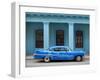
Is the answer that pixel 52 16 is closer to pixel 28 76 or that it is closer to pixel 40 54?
pixel 40 54

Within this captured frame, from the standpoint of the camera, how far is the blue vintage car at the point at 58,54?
9.43 feet

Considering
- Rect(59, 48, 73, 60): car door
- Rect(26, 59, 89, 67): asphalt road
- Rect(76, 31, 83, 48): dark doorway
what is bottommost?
Rect(26, 59, 89, 67): asphalt road

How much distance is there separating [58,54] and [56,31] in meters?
0.26

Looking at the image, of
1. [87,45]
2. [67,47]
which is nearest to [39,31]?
[67,47]

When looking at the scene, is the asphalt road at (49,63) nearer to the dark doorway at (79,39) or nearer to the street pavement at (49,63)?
the street pavement at (49,63)

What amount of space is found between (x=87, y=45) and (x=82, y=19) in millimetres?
308

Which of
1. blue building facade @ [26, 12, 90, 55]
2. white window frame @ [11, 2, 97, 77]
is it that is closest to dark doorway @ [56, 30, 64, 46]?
blue building facade @ [26, 12, 90, 55]

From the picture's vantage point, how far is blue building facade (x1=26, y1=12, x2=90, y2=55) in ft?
9.25

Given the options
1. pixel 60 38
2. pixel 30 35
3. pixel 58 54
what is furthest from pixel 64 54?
pixel 30 35

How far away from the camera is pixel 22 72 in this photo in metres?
2.75

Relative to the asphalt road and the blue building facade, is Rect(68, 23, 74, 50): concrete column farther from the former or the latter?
the asphalt road

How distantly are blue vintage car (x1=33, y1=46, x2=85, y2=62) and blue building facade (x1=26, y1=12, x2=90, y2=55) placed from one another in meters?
0.05

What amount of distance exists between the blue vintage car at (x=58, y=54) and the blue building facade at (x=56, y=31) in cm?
5

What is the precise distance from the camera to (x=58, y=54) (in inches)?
116
